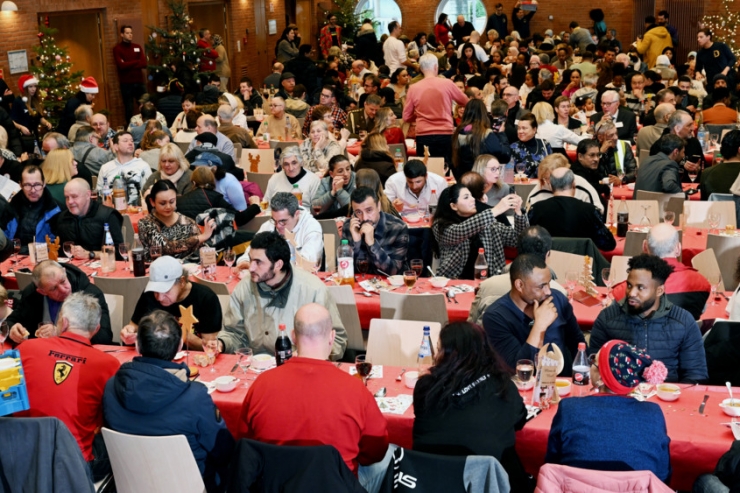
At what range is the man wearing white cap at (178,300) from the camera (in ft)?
18.5

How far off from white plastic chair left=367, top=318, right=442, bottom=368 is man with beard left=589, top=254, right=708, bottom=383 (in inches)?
42.7

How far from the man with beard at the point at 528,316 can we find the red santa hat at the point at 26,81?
418 inches

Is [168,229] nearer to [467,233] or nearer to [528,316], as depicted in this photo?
[467,233]

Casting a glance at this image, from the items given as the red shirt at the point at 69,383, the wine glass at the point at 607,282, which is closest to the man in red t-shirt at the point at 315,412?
the red shirt at the point at 69,383

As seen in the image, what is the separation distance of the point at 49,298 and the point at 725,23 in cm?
1892

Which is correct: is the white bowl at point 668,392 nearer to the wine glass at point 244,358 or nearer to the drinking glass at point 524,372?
the drinking glass at point 524,372

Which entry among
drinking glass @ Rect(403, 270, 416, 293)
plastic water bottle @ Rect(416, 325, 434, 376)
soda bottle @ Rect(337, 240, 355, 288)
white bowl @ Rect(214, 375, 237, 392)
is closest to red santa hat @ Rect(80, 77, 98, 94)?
soda bottle @ Rect(337, 240, 355, 288)

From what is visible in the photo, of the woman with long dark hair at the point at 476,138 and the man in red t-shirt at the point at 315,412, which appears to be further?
the woman with long dark hair at the point at 476,138

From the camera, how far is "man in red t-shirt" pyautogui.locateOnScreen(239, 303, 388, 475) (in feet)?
13.3

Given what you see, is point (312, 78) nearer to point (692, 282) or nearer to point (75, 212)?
point (75, 212)

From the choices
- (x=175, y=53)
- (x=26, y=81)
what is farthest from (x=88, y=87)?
(x=175, y=53)

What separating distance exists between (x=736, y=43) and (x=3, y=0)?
15196 mm

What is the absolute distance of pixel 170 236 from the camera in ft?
23.6

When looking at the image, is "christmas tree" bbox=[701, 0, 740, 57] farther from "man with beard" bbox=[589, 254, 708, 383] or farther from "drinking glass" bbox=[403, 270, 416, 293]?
"man with beard" bbox=[589, 254, 708, 383]
